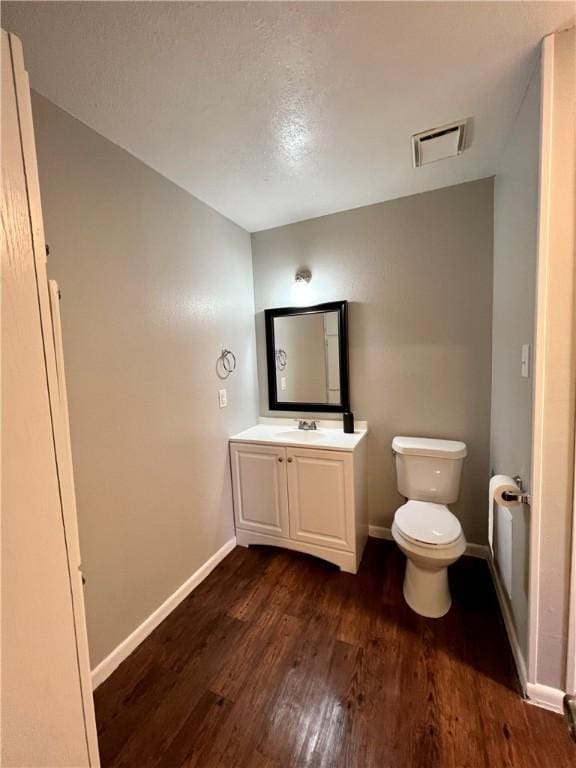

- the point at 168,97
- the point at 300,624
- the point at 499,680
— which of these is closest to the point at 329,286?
the point at 168,97

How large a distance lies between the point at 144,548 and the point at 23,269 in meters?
1.45

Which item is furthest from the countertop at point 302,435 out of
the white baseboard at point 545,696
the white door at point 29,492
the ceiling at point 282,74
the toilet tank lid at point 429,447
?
the ceiling at point 282,74

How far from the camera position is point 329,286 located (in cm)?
235

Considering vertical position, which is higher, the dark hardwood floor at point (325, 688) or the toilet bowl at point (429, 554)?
the toilet bowl at point (429, 554)

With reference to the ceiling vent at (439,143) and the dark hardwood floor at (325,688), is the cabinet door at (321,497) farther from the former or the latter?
the ceiling vent at (439,143)

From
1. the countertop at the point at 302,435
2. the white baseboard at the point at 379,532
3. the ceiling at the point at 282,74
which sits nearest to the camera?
Answer: the ceiling at the point at 282,74

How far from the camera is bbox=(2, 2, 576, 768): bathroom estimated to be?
1002mm

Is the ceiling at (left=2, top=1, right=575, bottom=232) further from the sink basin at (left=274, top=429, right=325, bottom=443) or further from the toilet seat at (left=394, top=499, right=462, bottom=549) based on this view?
the toilet seat at (left=394, top=499, right=462, bottom=549)

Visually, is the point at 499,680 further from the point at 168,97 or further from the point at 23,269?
the point at 168,97

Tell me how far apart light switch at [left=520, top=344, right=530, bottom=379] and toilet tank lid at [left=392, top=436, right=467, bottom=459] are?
74 centimetres

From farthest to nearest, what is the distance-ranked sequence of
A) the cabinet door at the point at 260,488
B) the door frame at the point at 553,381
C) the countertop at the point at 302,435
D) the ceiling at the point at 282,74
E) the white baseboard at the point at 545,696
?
the cabinet door at the point at 260,488, the countertop at the point at 302,435, the white baseboard at the point at 545,696, the door frame at the point at 553,381, the ceiling at the point at 282,74

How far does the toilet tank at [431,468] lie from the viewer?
1.94 meters

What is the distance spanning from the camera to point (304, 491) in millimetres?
2080

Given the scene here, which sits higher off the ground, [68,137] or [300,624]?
[68,137]
